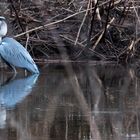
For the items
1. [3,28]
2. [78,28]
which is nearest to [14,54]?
[3,28]

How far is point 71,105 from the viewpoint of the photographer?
23.2 feet

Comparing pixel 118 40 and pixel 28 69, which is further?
pixel 118 40

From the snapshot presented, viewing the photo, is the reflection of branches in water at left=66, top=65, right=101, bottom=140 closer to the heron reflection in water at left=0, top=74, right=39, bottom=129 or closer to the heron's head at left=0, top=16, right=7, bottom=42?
the heron reflection in water at left=0, top=74, right=39, bottom=129

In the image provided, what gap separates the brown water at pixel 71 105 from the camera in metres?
5.56

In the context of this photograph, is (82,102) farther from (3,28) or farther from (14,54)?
(3,28)

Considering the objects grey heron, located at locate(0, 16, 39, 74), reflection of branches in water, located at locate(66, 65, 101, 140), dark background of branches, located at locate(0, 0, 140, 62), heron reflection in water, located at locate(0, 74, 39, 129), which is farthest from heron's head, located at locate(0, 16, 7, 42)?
heron reflection in water, located at locate(0, 74, 39, 129)

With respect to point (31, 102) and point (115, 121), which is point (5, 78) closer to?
point (31, 102)

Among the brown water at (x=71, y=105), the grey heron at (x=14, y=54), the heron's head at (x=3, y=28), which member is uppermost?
the heron's head at (x=3, y=28)

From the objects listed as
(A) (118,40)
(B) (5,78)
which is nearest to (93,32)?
(A) (118,40)

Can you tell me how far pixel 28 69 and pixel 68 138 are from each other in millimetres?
5568

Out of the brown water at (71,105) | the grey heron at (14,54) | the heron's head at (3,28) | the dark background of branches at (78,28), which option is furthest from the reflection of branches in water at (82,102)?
the heron's head at (3,28)

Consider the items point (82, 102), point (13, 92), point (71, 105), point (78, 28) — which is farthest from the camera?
point (78, 28)

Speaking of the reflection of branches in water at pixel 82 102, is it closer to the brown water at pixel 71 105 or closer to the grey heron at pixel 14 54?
the brown water at pixel 71 105

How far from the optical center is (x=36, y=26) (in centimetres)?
1253
